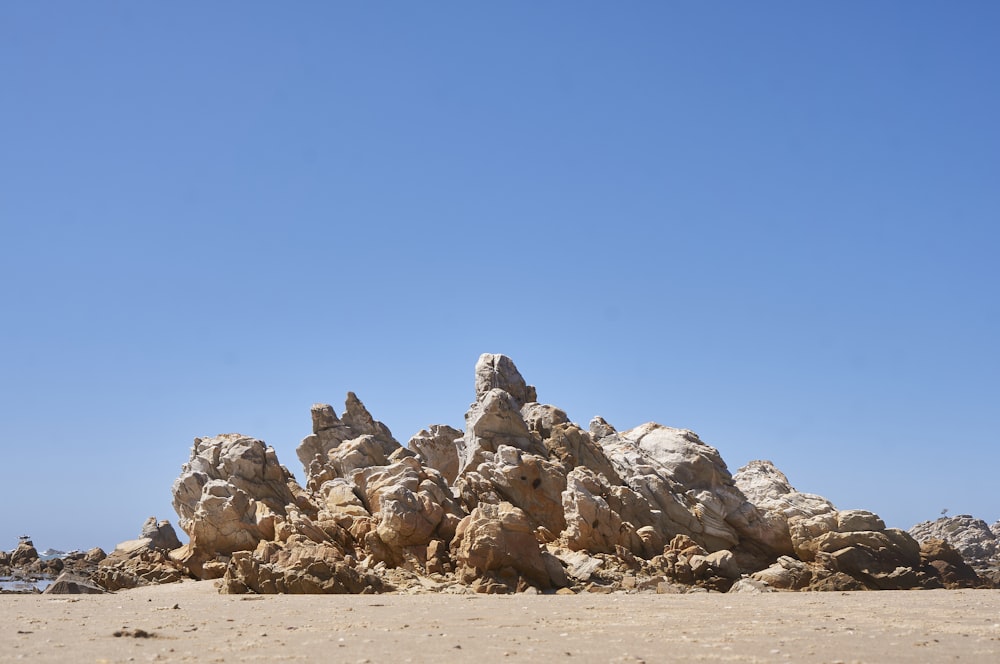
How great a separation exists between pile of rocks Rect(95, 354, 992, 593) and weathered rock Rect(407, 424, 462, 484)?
22.5ft

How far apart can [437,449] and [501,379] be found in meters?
7.52

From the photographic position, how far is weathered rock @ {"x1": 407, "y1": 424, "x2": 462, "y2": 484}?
48219 mm

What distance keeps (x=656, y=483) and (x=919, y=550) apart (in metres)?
10.5

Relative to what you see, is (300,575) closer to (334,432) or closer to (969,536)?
(334,432)

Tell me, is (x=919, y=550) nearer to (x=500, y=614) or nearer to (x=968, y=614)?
(x=968, y=614)

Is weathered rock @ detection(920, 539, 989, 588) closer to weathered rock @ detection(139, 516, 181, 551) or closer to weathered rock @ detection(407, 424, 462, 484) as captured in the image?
weathered rock @ detection(407, 424, 462, 484)

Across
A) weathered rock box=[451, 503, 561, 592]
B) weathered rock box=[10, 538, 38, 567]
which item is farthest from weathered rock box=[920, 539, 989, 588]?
weathered rock box=[10, 538, 38, 567]

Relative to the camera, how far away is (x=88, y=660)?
47.1 feet

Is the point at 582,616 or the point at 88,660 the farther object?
the point at 582,616

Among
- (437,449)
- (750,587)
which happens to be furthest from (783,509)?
(437,449)

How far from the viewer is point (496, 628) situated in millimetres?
18969

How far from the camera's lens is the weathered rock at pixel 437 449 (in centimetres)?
4822

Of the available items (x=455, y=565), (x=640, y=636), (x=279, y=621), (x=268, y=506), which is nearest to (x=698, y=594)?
(x=455, y=565)

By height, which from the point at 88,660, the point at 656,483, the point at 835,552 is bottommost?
the point at 88,660
